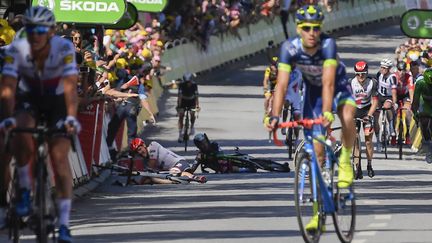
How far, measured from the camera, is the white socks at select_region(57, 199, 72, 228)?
12703 mm

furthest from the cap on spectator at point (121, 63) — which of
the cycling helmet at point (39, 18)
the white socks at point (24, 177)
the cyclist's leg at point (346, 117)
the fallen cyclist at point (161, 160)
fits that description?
the cycling helmet at point (39, 18)

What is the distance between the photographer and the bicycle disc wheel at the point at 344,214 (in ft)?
47.7

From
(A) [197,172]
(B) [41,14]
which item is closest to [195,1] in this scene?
(A) [197,172]

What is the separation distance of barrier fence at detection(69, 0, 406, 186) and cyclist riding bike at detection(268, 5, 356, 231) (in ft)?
21.0

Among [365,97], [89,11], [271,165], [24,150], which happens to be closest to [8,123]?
[24,150]

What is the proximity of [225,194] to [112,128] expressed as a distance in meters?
6.01

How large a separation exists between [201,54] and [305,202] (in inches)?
1513

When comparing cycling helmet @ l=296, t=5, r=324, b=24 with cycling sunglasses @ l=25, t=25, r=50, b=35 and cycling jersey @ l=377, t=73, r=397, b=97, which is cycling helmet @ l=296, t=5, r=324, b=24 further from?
cycling jersey @ l=377, t=73, r=397, b=97

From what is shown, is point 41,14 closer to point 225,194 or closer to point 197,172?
point 225,194

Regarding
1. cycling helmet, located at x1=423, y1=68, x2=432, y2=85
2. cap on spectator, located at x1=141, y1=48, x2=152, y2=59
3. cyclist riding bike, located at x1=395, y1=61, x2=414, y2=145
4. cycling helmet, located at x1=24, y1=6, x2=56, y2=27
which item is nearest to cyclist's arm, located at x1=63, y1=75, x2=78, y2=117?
cycling helmet, located at x1=24, y1=6, x2=56, y2=27

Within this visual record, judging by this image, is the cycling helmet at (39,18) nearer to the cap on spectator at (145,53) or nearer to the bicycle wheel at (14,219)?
the bicycle wheel at (14,219)

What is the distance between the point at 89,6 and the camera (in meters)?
26.3

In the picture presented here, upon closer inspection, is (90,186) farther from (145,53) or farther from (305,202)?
Answer: (145,53)

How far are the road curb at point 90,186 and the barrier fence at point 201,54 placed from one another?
3.8 inches
